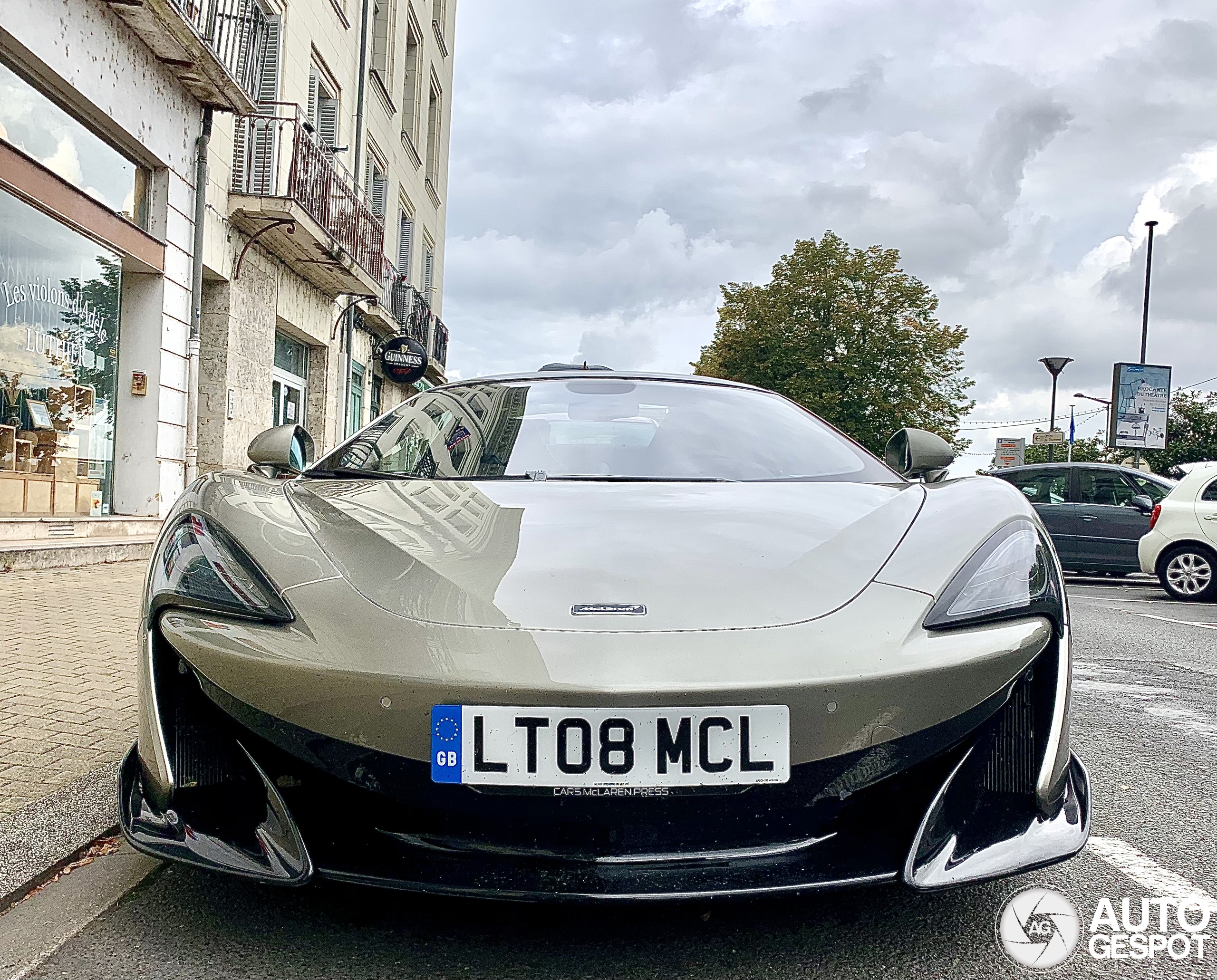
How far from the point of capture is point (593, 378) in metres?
3.43

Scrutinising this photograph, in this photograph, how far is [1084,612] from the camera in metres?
8.52

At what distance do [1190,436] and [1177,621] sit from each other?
29.3 meters

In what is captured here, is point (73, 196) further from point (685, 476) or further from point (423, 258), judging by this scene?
point (423, 258)

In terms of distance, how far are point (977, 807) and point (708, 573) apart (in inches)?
23.4

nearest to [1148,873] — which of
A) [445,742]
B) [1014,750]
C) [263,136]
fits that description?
[1014,750]

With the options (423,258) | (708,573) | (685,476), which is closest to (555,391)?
→ (685,476)

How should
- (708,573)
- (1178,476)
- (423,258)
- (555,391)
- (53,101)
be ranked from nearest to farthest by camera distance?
(708,573) → (555,391) → (53,101) → (1178,476) → (423,258)

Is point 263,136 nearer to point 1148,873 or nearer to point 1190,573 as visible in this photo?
point 1190,573

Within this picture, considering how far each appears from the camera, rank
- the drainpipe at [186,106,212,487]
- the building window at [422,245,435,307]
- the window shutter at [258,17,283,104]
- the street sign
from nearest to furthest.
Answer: the drainpipe at [186,106,212,487] < the window shutter at [258,17,283,104] < the building window at [422,245,435,307] < the street sign

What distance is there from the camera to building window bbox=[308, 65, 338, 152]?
14828 millimetres

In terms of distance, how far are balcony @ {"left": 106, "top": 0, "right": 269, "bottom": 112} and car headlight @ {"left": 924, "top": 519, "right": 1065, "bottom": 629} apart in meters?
8.90

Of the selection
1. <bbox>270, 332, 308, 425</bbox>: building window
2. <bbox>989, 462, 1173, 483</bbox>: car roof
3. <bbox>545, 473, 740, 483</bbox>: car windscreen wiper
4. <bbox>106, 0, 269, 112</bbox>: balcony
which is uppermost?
<bbox>106, 0, 269, 112</bbox>: balcony

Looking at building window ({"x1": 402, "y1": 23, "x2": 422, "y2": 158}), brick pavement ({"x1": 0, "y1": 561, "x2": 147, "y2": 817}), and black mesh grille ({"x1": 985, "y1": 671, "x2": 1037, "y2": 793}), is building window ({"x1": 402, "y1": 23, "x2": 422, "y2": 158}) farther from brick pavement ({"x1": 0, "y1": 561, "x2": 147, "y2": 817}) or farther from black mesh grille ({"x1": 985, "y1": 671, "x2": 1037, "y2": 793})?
black mesh grille ({"x1": 985, "y1": 671, "x2": 1037, "y2": 793})

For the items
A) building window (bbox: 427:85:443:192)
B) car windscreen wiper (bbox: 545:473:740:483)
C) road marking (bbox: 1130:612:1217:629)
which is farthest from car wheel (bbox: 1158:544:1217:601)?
building window (bbox: 427:85:443:192)
